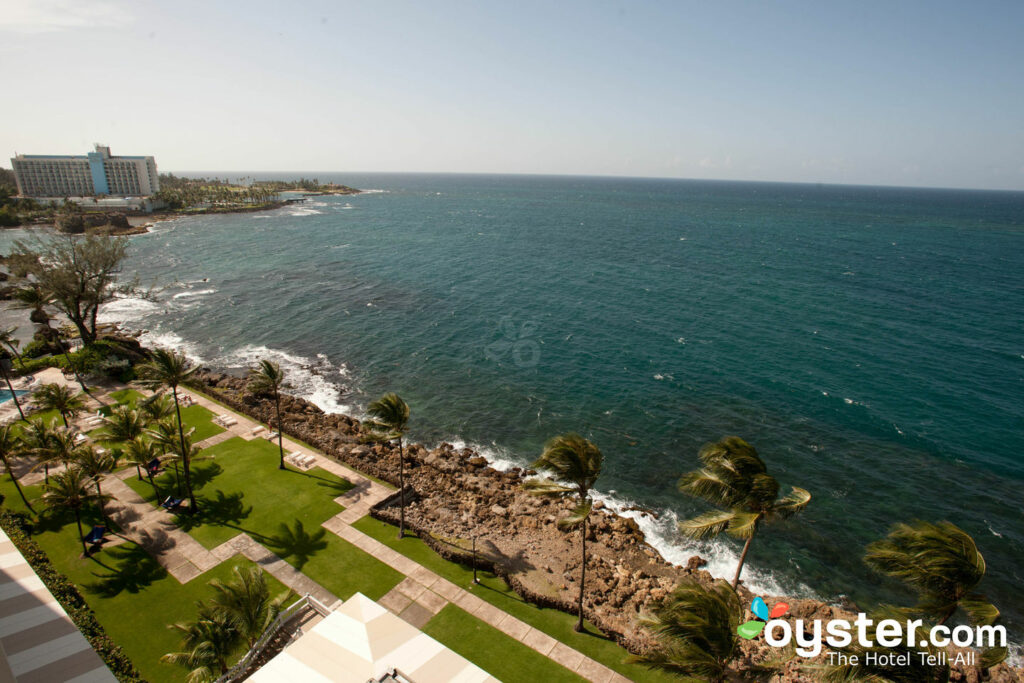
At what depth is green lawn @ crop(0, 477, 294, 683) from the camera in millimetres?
21828

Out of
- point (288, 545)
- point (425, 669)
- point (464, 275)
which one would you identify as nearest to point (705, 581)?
point (425, 669)

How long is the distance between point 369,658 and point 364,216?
187m

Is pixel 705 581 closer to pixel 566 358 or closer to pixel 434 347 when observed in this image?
pixel 566 358

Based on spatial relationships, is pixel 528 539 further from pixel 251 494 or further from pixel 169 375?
pixel 169 375

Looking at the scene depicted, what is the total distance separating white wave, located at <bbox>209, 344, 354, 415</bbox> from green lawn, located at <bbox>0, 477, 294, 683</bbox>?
22366 millimetres

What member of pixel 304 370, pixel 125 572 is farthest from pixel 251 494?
pixel 304 370

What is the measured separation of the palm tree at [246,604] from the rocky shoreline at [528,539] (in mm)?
11222

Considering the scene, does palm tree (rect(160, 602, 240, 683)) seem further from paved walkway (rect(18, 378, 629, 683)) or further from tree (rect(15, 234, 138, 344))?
tree (rect(15, 234, 138, 344))

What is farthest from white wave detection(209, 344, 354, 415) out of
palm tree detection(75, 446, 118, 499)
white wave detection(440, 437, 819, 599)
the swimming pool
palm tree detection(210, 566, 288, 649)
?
palm tree detection(210, 566, 288, 649)

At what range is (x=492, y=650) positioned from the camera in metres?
22.2

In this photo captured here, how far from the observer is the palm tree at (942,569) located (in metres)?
14.0

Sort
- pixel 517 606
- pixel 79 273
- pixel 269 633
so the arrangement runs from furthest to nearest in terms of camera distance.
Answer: pixel 79 273, pixel 517 606, pixel 269 633

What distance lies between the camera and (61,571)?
2550 centimetres

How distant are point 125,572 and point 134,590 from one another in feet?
5.51
